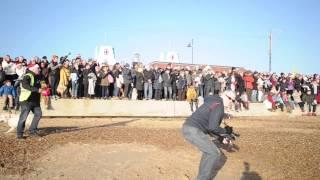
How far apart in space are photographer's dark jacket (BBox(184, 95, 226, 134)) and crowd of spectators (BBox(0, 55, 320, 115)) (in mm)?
9114

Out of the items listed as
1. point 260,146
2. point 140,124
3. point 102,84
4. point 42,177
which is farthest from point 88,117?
point 42,177

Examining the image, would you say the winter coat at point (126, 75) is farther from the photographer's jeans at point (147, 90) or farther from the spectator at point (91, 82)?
the spectator at point (91, 82)

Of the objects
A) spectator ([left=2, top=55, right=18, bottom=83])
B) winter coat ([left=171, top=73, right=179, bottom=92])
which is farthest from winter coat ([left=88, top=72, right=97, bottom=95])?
winter coat ([left=171, top=73, right=179, bottom=92])

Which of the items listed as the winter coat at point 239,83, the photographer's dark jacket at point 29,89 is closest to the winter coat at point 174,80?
the winter coat at point 239,83

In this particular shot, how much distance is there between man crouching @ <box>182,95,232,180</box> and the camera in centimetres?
737

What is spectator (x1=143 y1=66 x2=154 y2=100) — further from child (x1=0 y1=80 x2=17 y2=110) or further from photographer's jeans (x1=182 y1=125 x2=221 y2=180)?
photographer's jeans (x1=182 y1=125 x2=221 y2=180)

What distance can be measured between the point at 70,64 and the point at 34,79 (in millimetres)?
7752

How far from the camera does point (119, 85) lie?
22062 mm

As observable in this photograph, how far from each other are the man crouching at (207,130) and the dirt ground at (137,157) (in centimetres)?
155

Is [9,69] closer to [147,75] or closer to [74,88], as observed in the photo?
[74,88]

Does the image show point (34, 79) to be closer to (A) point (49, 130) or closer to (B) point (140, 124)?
(A) point (49, 130)

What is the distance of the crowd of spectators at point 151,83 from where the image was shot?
19.2m

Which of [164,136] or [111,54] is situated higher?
[111,54]

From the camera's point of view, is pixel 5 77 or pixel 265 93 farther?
pixel 265 93
